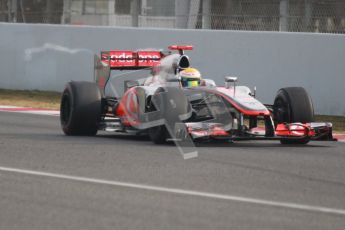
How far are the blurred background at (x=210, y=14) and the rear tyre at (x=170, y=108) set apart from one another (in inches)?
279

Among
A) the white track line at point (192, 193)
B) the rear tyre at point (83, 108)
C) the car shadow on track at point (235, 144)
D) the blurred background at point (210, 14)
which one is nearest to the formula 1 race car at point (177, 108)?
the rear tyre at point (83, 108)

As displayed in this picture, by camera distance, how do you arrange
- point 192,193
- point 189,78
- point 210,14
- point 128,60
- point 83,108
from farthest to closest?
point 210,14, point 128,60, point 83,108, point 189,78, point 192,193

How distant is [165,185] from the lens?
9578 millimetres

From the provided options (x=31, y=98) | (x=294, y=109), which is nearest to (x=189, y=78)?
(x=294, y=109)

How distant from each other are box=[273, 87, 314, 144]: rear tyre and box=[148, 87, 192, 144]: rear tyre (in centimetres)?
141

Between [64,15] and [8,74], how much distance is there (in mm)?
2359

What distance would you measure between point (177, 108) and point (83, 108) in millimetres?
1937

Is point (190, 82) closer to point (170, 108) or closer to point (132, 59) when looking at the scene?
point (170, 108)

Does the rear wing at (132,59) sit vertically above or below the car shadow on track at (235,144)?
above

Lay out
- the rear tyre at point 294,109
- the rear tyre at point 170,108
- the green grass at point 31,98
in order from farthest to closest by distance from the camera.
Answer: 1. the green grass at point 31,98
2. the rear tyre at point 294,109
3. the rear tyre at point 170,108

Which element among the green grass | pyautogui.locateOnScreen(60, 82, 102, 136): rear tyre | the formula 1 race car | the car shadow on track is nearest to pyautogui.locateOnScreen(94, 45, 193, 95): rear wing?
the formula 1 race car

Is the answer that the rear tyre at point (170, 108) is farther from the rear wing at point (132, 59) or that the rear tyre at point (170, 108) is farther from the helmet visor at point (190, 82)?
the rear wing at point (132, 59)

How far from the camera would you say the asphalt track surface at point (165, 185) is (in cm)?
780

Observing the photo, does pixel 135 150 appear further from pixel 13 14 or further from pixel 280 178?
pixel 13 14
